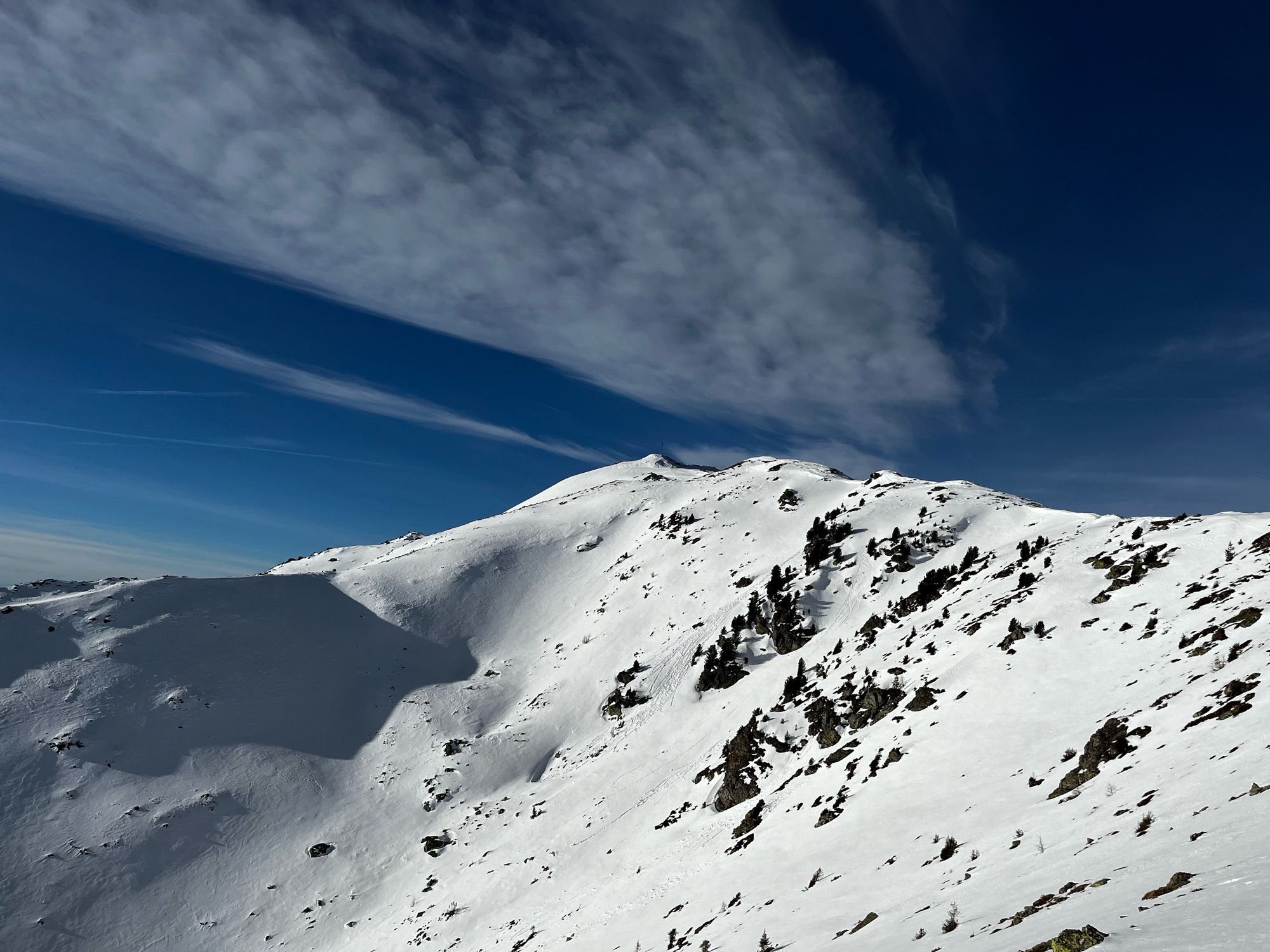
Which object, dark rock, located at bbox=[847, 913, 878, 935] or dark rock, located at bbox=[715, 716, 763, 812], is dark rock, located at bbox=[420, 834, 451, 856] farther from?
dark rock, located at bbox=[847, 913, 878, 935]

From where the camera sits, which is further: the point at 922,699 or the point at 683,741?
the point at 683,741

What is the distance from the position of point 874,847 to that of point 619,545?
64.7 m

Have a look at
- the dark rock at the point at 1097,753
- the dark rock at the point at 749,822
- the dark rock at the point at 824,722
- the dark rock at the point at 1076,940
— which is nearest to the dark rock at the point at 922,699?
the dark rock at the point at 824,722

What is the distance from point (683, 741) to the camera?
4444 centimetres

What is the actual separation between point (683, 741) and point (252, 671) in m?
40.2

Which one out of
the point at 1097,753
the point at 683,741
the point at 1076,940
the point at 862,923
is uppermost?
the point at 1097,753

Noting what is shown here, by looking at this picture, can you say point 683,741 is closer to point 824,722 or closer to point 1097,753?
point 824,722

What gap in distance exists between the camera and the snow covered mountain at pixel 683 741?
573 inches

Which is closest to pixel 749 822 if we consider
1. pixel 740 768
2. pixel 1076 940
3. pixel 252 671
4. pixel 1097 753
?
pixel 740 768

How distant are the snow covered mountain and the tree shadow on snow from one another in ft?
0.96

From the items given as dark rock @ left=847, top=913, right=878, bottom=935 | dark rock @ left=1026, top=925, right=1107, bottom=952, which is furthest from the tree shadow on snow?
dark rock @ left=1026, top=925, right=1107, bottom=952

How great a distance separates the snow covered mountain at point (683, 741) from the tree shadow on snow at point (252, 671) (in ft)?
0.96

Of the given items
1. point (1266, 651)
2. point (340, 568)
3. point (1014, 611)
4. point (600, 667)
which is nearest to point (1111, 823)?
point (1266, 651)

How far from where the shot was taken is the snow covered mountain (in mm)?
14547
